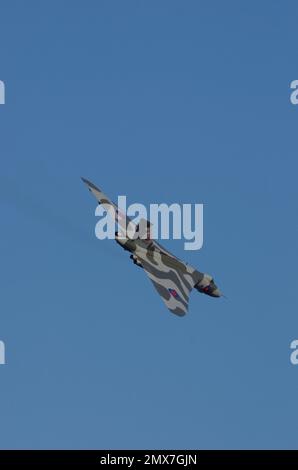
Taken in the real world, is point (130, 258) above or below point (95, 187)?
below

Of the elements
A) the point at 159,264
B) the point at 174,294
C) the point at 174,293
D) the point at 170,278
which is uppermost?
the point at 159,264

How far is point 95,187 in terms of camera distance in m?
93.5

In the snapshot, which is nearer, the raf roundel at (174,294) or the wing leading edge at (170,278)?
the wing leading edge at (170,278)

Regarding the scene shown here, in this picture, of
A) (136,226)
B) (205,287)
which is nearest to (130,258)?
(136,226)

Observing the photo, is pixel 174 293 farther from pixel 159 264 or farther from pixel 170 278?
pixel 159 264

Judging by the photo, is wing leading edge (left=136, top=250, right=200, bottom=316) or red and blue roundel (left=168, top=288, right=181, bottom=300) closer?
wing leading edge (left=136, top=250, right=200, bottom=316)

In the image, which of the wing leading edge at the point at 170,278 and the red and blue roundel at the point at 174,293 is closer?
the wing leading edge at the point at 170,278

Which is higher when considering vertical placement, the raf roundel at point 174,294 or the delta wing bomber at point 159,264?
the delta wing bomber at point 159,264

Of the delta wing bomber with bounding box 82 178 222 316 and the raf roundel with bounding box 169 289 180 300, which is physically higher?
the delta wing bomber with bounding box 82 178 222 316

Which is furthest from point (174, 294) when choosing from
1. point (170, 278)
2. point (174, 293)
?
point (170, 278)

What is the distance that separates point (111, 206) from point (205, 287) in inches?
374

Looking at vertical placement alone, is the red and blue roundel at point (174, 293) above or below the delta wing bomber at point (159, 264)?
below
